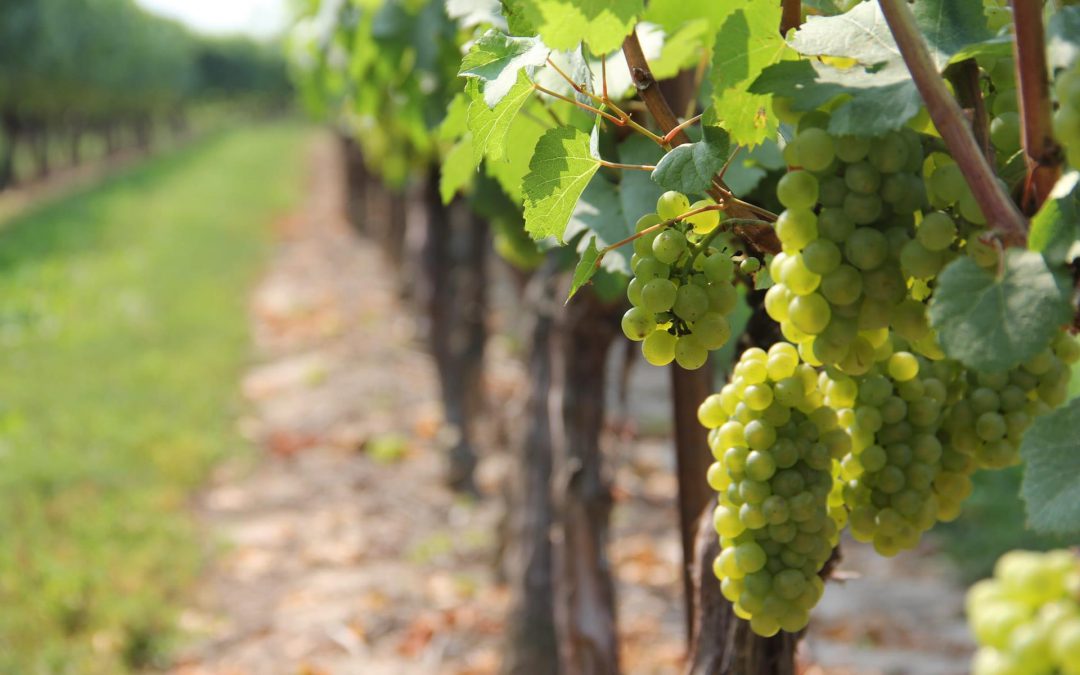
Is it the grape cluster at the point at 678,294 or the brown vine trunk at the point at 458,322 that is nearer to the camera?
the grape cluster at the point at 678,294

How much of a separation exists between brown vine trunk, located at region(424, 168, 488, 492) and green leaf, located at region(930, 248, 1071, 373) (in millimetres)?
5849

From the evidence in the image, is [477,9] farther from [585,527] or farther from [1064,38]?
[585,527]

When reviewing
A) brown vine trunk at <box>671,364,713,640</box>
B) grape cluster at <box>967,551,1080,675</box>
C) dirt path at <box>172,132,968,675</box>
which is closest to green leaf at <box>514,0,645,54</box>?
grape cluster at <box>967,551,1080,675</box>

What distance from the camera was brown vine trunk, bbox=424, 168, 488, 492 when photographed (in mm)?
6566

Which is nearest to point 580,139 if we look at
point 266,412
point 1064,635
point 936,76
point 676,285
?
point 676,285

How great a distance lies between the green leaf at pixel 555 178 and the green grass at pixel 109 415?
380cm

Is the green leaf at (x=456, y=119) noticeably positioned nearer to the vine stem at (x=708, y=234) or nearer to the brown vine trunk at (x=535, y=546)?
the vine stem at (x=708, y=234)

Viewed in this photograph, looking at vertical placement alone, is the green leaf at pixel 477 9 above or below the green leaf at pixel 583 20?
above

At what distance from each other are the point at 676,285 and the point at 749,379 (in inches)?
8.8

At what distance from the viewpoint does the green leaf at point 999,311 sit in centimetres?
73

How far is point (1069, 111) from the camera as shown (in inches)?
27.2

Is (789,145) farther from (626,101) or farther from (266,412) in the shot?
(266,412)

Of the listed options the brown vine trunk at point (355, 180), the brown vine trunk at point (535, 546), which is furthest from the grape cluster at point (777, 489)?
the brown vine trunk at point (355, 180)

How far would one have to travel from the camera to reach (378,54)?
3447 millimetres
